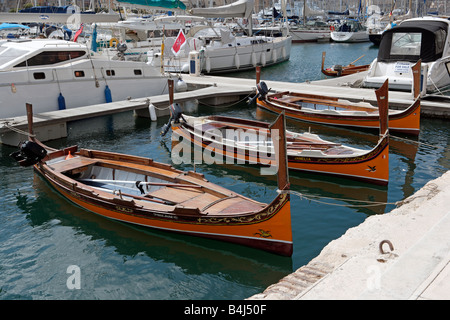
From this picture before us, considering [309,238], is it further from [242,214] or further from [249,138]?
[249,138]

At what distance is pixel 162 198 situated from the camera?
11.8 metres

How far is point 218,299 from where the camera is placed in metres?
8.89

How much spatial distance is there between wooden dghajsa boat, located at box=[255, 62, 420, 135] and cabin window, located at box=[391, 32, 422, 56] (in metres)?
7.22

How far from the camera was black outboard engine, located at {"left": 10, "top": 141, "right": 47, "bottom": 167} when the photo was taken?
14.0 metres

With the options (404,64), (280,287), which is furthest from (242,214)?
(404,64)

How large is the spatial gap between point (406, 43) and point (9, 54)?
2205cm

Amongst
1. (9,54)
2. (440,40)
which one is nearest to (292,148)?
(9,54)

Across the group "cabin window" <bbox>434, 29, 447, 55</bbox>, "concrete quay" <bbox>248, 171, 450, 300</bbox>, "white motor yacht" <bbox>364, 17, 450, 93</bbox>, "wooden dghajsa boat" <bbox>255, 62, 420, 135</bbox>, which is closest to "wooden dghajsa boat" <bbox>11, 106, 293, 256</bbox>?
"concrete quay" <bbox>248, 171, 450, 300</bbox>

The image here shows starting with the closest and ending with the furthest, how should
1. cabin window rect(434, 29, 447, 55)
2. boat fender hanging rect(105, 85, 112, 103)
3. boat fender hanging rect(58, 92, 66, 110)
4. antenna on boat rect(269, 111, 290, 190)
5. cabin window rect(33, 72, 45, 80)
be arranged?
1. antenna on boat rect(269, 111, 290, 190)
2. cabin window rect(33, 72, 45, 80)
3. boat fender hanging rect(58, 92, 66, 110)
4. boat fender hanging rect(105, 85, 112, 103)
5. cabin window rect(434, 29, 447, 55)

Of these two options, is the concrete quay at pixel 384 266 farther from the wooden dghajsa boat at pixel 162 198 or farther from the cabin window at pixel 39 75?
the cabin window at pixel 39 75

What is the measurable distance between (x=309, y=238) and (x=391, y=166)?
22.9 feet

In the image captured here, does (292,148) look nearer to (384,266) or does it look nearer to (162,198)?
(162,198)

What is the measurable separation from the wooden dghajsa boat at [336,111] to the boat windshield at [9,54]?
1216 cm

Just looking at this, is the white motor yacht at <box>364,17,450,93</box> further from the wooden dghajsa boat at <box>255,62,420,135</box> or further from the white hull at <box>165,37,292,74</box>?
the white hull at <box>165,37,292,74</box>
